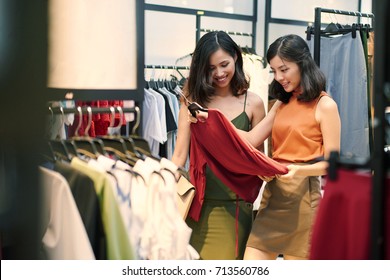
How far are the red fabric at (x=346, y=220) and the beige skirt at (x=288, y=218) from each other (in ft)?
4.09

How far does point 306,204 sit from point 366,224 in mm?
1346

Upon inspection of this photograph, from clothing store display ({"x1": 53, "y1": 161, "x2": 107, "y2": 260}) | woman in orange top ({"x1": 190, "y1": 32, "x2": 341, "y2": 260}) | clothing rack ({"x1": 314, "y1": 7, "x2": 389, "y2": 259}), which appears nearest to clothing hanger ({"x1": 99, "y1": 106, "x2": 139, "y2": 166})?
clothing store display ({"x1": 53, "y1": 161, "x2": 107, "y2": 260})

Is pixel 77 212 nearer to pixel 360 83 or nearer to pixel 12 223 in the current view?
pixel 12 223

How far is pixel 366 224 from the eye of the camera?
119cm

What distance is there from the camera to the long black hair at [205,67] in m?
2.66

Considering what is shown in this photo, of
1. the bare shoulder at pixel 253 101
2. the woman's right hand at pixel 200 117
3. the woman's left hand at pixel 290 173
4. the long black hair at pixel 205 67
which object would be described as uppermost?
the long black hair at pixel 205 67

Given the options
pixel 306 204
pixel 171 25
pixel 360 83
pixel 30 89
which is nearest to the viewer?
pixel 30 89

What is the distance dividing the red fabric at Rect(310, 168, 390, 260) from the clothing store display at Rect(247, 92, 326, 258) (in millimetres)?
1242

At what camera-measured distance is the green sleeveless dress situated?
8.65 feet

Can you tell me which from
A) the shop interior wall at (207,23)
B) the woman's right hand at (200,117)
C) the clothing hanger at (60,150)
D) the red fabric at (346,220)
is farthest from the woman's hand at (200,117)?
the shop interior wall at (207,23)

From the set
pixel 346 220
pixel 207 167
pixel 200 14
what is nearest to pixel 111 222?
pixel 346 220

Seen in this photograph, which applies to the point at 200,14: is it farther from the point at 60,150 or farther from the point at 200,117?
the point at 60,150

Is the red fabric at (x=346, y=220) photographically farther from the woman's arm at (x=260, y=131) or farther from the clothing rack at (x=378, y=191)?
the woman's arm at (x=260, y=131)
